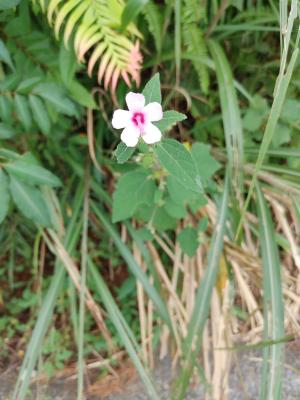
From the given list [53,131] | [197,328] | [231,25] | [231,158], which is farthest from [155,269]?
[231,25]

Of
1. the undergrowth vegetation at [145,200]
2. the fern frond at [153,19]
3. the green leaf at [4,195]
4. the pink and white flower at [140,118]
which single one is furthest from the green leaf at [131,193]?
the pink and white flower at [140,118]

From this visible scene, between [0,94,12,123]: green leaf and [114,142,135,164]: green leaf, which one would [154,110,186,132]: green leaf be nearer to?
[114,142,135,164]: green leaf

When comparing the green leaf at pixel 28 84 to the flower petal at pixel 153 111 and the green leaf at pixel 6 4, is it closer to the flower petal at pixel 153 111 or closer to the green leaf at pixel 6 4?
the green leaf at pixel 6 4

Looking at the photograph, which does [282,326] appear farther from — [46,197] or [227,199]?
[46,197]

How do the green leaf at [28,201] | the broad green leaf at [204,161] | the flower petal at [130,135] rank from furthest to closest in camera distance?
the broad green leaf at [204,161] < the green leaf at [28,201] < the flower petal at [130,135]

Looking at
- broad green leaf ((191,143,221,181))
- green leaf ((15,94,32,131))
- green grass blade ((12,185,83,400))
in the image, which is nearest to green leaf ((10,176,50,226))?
green leaf ((15,94,32,131))

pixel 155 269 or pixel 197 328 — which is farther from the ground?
pixel 155 269
